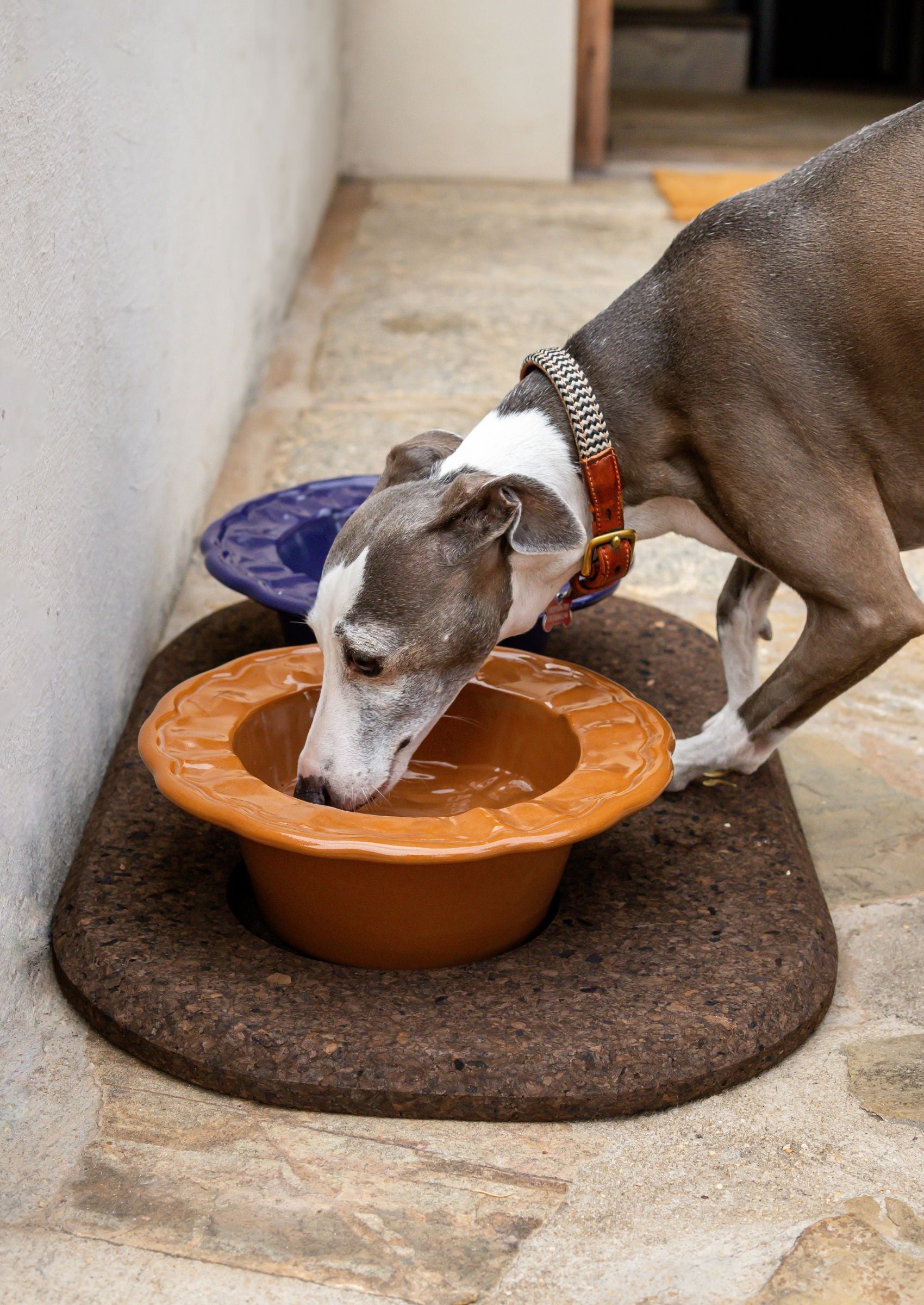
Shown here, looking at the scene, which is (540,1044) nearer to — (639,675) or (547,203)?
(639,675)

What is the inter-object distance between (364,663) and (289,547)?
94 cm

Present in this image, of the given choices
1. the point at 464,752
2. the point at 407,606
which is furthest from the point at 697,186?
the point at 407,606

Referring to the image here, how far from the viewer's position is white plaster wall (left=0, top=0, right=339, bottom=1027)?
7.21ft

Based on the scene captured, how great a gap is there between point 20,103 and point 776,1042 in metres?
1.91

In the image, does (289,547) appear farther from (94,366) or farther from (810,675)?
(810,675)

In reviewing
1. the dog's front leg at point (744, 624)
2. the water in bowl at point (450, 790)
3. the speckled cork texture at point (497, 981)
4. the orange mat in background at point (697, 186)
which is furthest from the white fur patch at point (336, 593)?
the orange mat in background at point (697, 186)

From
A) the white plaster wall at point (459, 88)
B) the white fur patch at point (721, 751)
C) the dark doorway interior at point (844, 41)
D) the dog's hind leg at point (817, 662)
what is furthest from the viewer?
the dark doorway interior at point (844, 41)

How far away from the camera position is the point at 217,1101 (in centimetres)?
202

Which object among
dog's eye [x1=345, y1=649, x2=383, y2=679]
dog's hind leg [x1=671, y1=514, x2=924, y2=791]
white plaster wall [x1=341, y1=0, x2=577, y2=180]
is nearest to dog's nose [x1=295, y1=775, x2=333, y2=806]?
dog's eye [x1=345, y1=649, x2=383, y2=679]

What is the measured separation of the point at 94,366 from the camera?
8.84ft

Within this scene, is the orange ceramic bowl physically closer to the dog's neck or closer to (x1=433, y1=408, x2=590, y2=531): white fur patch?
the dog's neck

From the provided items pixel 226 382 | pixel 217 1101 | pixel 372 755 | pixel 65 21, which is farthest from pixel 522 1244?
pixel 226 382

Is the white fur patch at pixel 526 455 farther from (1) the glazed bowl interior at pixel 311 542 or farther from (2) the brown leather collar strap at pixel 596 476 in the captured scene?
(1) the glazed bowl interior at pixel 311 542

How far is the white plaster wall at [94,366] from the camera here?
220cm
